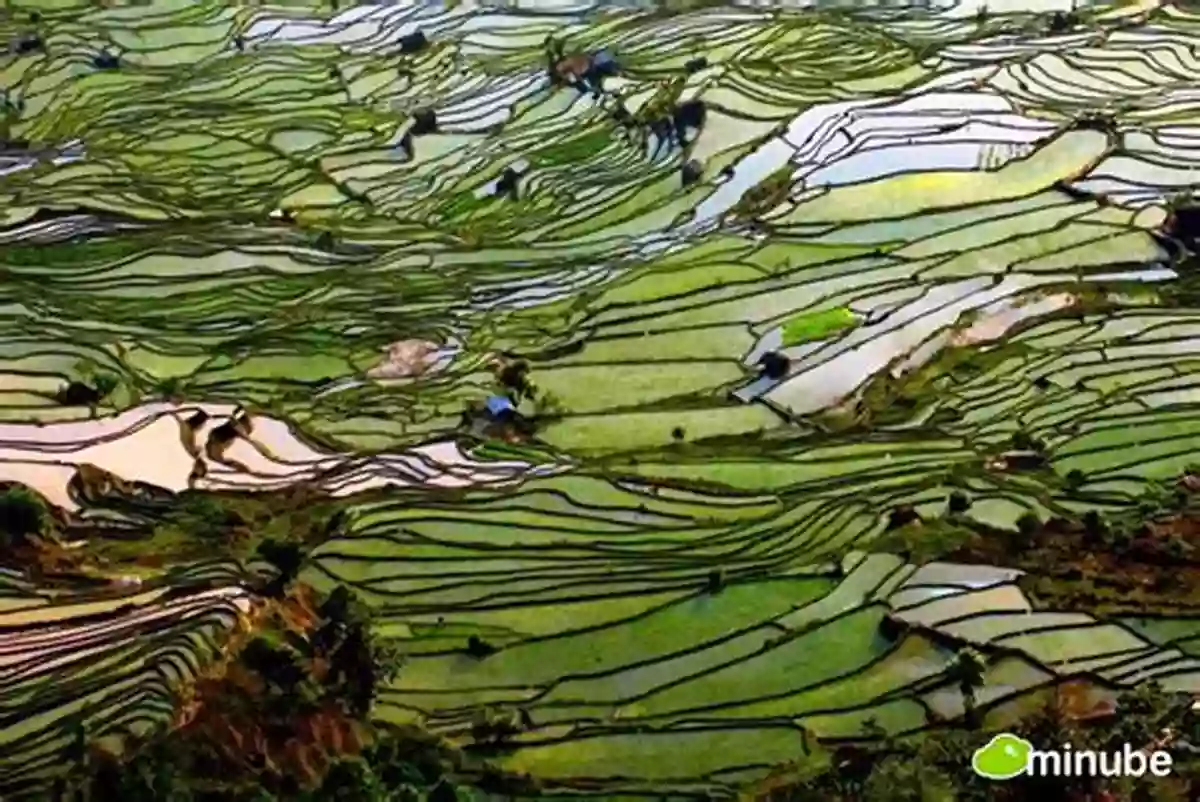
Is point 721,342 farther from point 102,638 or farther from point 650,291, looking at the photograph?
point 102,638

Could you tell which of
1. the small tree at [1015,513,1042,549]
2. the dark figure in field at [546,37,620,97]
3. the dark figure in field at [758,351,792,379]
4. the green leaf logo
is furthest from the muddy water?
the dark figure in field at [546,37,620,97]

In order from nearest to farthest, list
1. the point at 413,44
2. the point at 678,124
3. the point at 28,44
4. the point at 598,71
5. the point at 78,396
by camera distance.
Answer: the point at 78,396, the point at 678,124, the point at 598,71, the point at 413,44, the point at 28,44

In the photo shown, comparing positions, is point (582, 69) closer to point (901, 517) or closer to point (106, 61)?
point (106, 61)

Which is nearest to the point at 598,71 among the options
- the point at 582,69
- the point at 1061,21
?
the point at 582,69

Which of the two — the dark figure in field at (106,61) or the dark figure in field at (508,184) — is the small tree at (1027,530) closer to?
the dark figure in field at (508,184)

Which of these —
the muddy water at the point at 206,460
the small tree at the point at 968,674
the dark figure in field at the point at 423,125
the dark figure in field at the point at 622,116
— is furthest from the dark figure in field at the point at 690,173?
the small tree at the point at 968,674

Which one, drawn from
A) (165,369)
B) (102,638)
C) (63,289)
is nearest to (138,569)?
(102,638)
